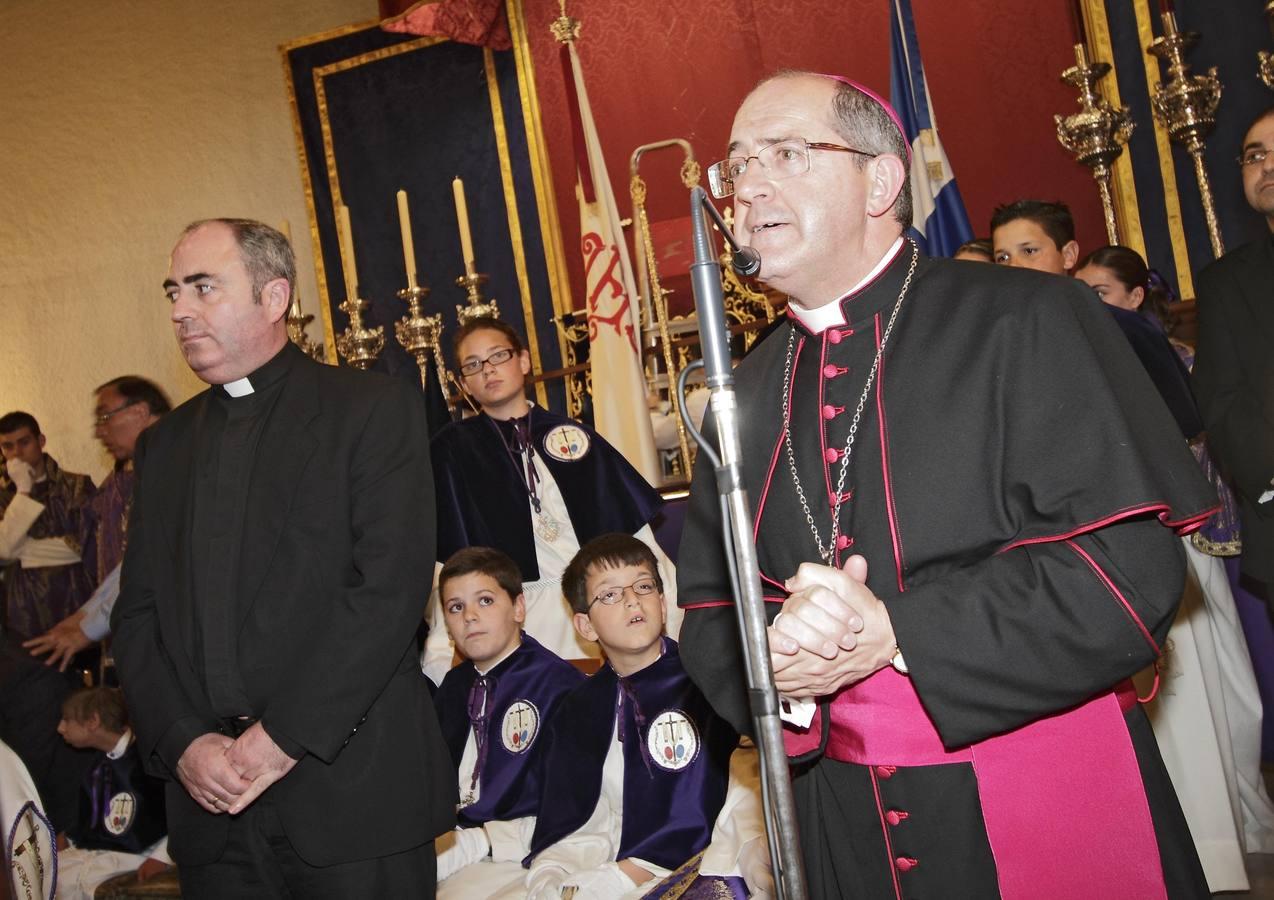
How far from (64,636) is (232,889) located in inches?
134

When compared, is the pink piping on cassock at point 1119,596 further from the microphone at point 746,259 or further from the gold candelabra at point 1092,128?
the gold candelabra at point 1092,128

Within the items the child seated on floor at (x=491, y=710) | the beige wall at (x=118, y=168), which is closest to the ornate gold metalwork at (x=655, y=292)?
the child seated on floor at (x=491, y=710)

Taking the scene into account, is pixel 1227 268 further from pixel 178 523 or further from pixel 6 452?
pixel 6 452

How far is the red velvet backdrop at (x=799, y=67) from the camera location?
6.76m

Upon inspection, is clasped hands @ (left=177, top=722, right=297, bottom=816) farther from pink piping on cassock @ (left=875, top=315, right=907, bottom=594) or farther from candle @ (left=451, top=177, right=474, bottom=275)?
candle @ (left=451, top=177, right=474, bottom=275)

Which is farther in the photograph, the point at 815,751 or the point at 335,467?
the point at 335,467

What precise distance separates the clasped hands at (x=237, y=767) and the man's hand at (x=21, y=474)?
467cm

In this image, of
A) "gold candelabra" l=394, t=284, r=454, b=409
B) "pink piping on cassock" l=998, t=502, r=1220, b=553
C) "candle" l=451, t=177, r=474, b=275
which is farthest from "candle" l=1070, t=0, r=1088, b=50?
"pink piping on cassock" l=998, t=502, r=1220, b=553

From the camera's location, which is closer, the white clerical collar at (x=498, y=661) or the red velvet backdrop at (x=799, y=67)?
the white clerical collar at (x=498, y=661)

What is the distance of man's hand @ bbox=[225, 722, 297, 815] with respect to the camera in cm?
235

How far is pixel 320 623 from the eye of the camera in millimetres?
2490

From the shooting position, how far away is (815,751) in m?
1.79

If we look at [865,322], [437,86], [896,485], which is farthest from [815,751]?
[437,86]

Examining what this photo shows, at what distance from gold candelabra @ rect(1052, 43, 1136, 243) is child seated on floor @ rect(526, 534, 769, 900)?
128 inches
